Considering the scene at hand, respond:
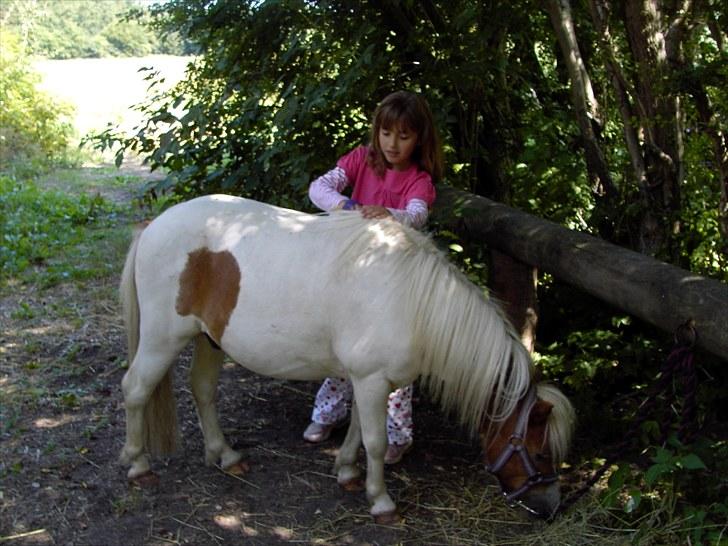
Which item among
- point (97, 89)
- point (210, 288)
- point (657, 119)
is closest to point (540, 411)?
point (210, 288)

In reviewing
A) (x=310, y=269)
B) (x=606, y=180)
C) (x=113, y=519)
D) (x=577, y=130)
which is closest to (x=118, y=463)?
(x=113, y=519)

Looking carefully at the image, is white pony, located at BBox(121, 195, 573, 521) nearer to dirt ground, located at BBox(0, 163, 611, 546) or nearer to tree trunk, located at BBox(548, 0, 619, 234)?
dirt ground, located at BBox(0, 163, 611, 546)

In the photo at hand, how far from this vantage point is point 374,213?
123 inches

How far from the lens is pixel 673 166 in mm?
3820

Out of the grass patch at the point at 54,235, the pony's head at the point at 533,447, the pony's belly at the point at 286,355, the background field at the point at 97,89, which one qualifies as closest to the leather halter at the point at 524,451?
the pony's head at the point at 533,447

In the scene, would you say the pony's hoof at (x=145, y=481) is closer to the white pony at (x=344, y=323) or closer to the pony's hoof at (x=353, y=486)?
the white pony at (x=344, y=323)

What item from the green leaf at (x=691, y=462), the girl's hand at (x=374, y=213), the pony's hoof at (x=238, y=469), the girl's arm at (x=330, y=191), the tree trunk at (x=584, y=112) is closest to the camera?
Result: the green leaf at (x=691, y=462)

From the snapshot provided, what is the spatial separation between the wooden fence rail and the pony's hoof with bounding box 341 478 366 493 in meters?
1.25

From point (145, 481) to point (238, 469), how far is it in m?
0.41

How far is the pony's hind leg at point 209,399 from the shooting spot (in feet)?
12.0

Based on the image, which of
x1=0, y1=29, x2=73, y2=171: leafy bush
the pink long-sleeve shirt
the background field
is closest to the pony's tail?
the pink long-sleeve shirt

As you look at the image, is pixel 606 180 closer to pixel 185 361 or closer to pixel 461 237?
pixel 461 237

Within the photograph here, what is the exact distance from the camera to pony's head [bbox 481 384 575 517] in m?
2.91

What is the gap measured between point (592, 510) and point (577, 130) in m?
2.50
